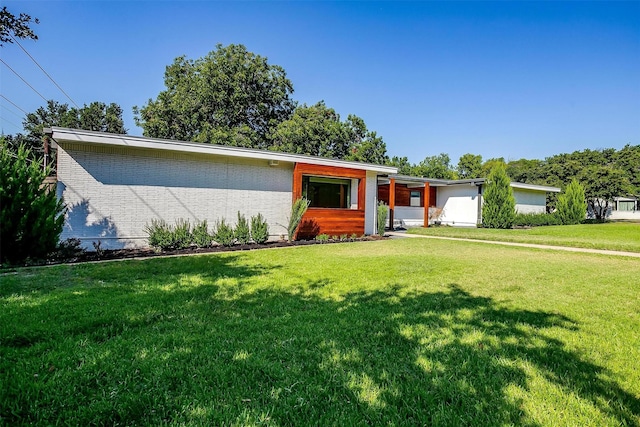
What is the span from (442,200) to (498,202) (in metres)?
4.49

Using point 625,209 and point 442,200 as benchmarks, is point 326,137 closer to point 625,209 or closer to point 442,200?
point 442,200

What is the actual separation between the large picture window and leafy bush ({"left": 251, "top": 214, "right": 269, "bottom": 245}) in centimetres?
234

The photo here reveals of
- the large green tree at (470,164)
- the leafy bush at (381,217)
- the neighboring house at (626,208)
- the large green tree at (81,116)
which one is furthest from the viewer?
the large green tree at (470,164)

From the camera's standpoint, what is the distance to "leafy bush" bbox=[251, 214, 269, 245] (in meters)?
10.5

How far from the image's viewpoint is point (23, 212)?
6.51 meters

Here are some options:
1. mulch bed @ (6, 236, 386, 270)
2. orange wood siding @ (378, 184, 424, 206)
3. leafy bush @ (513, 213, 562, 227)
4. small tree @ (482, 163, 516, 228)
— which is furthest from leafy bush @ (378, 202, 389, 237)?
leafy bush @ (513, 213, 562, 227)

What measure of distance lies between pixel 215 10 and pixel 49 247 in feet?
35.2

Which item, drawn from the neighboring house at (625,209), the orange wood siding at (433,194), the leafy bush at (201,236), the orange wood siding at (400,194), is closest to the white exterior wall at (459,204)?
the orange wood siding at (433,194)

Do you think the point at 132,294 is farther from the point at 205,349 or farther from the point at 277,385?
the point at 277,385

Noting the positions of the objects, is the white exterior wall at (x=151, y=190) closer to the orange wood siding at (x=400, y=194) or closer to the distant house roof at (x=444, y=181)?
the distant house roof at (x=444, y=181)

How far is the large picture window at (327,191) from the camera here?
12.5 meters

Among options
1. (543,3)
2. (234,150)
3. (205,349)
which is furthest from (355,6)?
(205,349)

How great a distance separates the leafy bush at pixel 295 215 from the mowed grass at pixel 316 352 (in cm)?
579

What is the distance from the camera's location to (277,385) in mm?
2123
